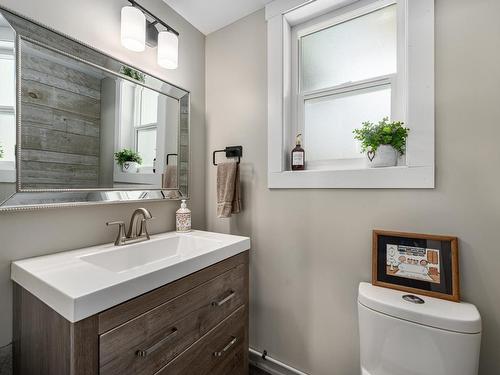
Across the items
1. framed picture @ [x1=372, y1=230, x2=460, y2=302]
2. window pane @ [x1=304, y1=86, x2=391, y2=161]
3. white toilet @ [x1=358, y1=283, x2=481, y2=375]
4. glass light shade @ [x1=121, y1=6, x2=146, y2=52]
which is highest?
glass light shade @ [x1=121, y1=6, x2=146, y2=52]

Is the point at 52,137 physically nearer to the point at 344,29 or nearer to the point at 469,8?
the point at 344,29

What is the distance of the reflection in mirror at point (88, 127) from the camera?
93 cm

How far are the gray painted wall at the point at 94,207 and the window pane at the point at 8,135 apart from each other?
8.9 inches

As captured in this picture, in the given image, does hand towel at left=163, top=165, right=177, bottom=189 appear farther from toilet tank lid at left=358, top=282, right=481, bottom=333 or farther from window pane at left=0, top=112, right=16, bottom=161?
toilet tank lid at left=358, top=282, right=481, bottom=333

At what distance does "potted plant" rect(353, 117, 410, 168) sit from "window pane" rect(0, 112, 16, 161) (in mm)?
1485

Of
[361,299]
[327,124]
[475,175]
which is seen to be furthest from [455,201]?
[327,124]

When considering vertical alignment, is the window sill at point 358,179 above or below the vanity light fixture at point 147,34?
below

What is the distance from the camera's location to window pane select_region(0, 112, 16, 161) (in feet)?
2.81

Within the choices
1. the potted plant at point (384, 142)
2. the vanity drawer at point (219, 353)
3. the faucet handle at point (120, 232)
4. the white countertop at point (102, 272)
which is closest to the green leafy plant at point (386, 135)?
the potted plant at point (384, 142)

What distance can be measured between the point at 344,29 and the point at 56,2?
4.78ft

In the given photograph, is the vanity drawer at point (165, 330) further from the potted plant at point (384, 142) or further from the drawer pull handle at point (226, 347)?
the potted plant at point (384, 142)

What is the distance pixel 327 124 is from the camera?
1.44 m

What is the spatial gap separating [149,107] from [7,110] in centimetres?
62

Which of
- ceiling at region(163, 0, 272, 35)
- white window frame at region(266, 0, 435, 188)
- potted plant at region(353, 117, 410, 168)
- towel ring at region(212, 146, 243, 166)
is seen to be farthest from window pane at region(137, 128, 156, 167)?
potted plant at region(353, 117, 410, 168)
